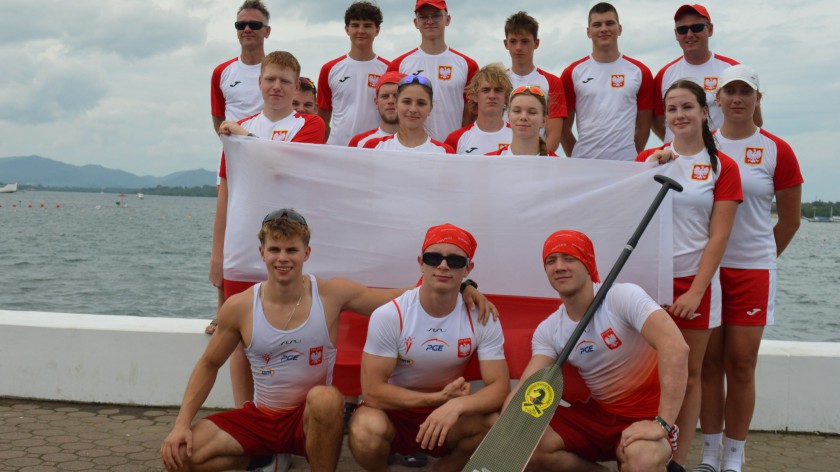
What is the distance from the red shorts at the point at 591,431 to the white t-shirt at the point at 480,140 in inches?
75.9

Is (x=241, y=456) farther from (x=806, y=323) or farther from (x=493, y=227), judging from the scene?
(x=806, y=323)

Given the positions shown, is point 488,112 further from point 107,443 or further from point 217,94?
point 107,443

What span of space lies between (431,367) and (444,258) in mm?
594

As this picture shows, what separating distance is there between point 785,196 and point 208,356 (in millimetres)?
3411

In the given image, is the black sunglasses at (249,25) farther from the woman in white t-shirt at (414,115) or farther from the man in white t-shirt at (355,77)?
the woman in white t-shirt at (414,115)

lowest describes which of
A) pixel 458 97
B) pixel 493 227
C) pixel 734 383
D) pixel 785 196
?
pixel 734 383

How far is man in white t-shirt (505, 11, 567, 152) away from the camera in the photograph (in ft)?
19.7

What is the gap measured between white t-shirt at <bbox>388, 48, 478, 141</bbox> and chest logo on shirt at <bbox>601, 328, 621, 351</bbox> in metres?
2.43

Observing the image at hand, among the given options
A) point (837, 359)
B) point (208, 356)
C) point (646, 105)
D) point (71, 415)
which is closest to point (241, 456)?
point (208, 356)

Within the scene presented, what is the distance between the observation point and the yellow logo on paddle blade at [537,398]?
4.09 metres

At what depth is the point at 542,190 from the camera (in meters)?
4.93

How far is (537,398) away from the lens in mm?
4113

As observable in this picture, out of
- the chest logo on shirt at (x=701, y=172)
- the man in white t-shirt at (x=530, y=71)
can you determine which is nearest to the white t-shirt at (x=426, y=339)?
the chest logo on shirt at (x=701, y=172)

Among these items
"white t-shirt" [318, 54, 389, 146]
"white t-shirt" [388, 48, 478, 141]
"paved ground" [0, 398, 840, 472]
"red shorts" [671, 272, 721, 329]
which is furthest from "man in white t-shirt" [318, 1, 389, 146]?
"red shorts" [671, 272, 721, 329]
